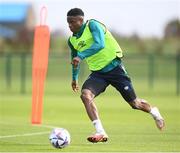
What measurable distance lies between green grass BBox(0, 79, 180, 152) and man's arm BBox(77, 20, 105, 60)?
175 centimetres

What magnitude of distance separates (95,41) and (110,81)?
40.6 inches

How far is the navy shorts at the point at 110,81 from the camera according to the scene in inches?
598

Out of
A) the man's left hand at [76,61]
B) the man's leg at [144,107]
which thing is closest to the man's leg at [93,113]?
the man's left hand at [76,61]

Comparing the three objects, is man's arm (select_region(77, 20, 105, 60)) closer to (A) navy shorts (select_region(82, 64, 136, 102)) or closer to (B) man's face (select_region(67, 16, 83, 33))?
(B) man's face (select_region(67, 16, 83, 33))

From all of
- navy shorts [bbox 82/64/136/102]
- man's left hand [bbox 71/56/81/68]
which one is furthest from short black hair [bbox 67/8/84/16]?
navy shorts [bbox 82/64/136/102]

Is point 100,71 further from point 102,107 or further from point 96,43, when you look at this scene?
point 102,107

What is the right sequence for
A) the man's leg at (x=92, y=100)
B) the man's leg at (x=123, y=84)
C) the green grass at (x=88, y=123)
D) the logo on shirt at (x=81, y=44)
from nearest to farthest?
the man's leg at (x=92, y=100), the green grass at (x=88, y=123), the logo on shirt at (x=81, y=44), the man's leg at (x=123, y=84)

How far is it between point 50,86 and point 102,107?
735 inches

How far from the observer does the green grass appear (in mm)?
14742

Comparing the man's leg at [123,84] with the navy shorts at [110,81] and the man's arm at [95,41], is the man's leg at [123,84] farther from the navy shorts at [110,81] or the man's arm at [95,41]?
the man's arm at [95,41]

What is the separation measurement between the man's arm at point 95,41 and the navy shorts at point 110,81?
0.60m

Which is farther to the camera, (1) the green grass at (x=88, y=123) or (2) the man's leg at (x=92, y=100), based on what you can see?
(1) the green grass at (x=88, y=123)

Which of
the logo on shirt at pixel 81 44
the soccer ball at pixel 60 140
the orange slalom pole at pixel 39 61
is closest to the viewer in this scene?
the soccer ball at pixel 60 140

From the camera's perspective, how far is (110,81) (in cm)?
1546
